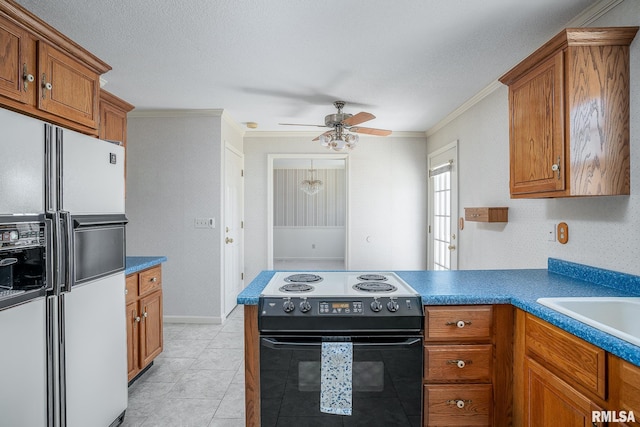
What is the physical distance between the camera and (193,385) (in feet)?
8.05

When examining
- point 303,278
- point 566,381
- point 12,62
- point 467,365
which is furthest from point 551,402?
point 12,62

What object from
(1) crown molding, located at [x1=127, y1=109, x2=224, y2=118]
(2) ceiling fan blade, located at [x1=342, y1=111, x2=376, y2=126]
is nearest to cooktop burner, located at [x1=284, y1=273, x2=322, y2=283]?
(2) ceiling fan blade, located at [x1=342, y1=111, x2=376, y2=126]

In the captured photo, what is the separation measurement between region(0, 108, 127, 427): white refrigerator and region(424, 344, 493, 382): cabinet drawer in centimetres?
168

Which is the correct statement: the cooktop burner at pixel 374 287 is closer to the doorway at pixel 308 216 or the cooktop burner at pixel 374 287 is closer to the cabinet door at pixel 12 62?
the cabinet door at pixel 12 62

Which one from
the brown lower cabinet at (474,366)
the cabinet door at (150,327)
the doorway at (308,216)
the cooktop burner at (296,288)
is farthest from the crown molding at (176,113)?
the doorway at (308,216)

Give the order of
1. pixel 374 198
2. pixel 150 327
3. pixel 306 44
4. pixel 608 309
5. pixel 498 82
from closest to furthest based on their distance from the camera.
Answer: pixel 608 309 → pixel 306 44 → pixel 150 327 → pixel 498 82 → pixel 374 198

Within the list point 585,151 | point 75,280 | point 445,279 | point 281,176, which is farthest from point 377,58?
point 281,176

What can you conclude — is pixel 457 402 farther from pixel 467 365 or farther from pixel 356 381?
pixel 356 381

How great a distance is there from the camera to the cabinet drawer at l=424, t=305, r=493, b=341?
1562mm

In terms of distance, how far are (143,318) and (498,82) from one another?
3.39 metres

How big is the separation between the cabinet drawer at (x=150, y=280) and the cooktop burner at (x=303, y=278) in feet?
4.10

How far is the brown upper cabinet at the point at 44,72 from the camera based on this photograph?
1.44m

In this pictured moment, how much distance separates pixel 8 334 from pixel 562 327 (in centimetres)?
209

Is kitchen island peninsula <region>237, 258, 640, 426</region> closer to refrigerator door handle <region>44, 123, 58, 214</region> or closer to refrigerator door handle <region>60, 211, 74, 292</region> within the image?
refrigerator door handle <region>60, 211, 74, 292</region>
